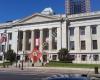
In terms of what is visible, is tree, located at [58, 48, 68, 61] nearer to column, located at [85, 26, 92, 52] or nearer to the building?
the building

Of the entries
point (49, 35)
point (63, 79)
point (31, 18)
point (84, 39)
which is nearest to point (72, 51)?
point (84, 39)

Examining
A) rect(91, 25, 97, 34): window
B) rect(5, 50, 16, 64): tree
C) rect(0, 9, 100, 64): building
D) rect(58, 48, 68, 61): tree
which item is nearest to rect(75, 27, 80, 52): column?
rect(0, 9, 100, 64): building

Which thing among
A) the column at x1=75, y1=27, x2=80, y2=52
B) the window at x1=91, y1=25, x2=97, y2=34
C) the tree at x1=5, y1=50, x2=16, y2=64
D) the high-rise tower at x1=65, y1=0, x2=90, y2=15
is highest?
the high-rise tower at x1=65, y1=0, x2=90, y2=15

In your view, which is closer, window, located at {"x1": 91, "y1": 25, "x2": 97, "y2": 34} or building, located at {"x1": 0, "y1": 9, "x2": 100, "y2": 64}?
building, located at {"x1": 0, "y1": 9, "x2": 100, "y2": 64}

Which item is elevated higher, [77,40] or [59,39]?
[59,39]

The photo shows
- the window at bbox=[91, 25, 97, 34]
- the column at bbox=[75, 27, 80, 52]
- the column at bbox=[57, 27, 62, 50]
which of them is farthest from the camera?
the column at bbox=[57, 27, 62, 50]

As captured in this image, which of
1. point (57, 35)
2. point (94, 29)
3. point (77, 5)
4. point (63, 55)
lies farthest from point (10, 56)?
point (77, 5)

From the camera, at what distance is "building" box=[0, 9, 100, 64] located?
8588cm

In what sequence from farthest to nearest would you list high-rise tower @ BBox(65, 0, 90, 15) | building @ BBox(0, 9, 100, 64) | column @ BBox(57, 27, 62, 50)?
high-rise tower @ BBox(65, 0, 90, 15)
column @ BBox(57, 27, 62, 50)
building @ BBox(0, 9, 100, 64)

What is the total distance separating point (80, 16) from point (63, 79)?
84180 millimetres

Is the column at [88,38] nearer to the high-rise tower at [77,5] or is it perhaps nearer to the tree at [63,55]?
the tree at [63,55]

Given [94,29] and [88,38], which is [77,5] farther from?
[88,38]

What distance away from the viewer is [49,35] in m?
96.1

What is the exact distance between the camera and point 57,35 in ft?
306
